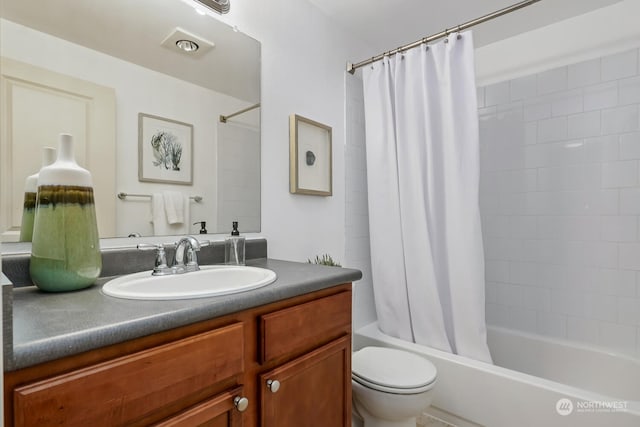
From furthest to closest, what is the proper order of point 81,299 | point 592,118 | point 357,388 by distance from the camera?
1. point 592,118
2. point 357,388
3. point 81,299

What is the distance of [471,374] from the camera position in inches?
60.5

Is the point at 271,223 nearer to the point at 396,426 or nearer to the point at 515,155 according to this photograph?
the point at 396,426

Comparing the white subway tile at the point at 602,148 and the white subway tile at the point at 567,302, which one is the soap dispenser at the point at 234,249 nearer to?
the white subway tile at the point at 567,302


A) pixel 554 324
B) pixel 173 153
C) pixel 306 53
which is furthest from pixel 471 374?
pixel 306 53

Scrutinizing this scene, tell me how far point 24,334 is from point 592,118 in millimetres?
2664

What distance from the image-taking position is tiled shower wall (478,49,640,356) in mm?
1840

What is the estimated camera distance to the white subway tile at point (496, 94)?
7.35 ft

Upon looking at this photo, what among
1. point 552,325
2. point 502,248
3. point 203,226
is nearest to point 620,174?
point 502,248

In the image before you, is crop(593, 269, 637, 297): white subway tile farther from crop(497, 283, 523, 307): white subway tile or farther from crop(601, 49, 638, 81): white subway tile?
crop(601, 49, 638, 81): white subway tile

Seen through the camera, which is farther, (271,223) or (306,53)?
(306,53)

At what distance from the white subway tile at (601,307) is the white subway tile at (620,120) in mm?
968

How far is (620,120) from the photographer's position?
1857 millimetres

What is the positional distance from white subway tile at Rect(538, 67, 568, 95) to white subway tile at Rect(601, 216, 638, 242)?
0.85 m

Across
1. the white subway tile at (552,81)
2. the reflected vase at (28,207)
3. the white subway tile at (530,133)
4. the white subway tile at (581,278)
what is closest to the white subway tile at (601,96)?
the white subway tile at (552,81)
